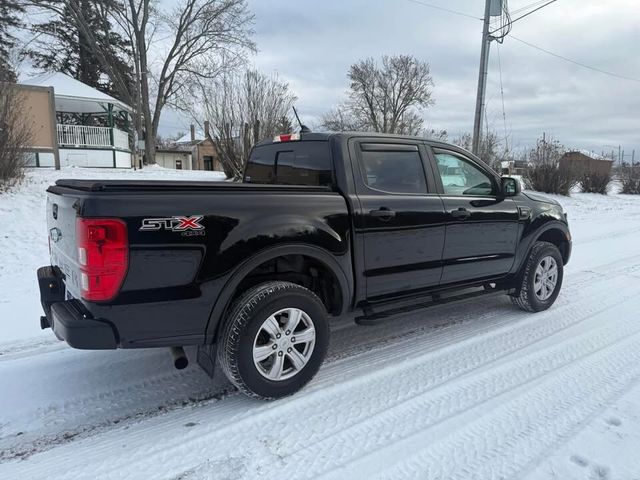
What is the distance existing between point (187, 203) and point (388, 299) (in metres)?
1.93

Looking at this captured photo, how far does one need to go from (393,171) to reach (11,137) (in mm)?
9615

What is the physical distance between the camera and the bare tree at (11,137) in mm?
10094

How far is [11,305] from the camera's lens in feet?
17.1

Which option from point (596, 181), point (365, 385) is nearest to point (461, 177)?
point (365, 385)

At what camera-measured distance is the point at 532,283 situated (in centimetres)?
513

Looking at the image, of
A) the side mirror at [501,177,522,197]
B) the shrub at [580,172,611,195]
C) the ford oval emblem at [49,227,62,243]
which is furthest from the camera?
the shrub at [580,172,611,195]

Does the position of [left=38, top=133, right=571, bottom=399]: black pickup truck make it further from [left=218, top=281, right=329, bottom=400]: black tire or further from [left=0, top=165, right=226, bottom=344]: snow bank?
[left=0, top=165, right=226, bottom=344]: snow bank

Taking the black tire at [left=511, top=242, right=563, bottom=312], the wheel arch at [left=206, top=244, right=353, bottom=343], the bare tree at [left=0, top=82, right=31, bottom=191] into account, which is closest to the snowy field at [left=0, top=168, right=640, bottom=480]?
the black tire at [left=511, top=242, right=563, bottom=312]

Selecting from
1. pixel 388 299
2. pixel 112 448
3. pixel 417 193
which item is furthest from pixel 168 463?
pixel 417 193

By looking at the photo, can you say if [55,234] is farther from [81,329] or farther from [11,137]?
[11,137]

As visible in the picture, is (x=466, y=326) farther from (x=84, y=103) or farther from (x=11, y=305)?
(x=84, y=103)

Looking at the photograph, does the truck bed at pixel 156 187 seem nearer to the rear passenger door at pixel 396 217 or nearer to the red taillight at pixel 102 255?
the red taillight at pixel 102 255

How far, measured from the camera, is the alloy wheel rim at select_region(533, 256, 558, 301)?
5.20m

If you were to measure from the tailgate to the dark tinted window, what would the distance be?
2.14m
